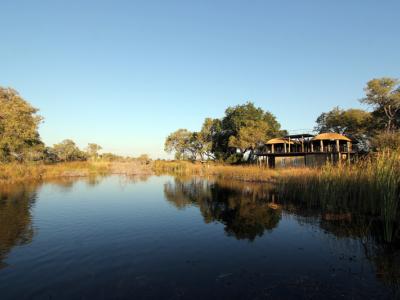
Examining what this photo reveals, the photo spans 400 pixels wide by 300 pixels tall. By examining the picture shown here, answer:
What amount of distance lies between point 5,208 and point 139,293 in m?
13.3

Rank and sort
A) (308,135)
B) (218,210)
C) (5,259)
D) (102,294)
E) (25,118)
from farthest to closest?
(308,135) → (25,118) → (218,210) → (5,259) → (102,294)

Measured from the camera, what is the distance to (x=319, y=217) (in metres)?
13.6

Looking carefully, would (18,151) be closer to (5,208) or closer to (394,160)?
(5,208)

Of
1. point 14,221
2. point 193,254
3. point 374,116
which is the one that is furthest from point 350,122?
point 14,221

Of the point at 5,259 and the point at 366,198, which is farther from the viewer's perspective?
the point at 366,198

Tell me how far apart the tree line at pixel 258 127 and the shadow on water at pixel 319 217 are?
3069 centimetres

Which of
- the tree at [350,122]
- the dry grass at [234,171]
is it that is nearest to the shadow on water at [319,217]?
the dry grass at [234,171]

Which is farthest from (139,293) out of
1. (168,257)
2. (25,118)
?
(25,118)

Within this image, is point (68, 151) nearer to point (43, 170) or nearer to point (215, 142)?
point (43, 170)

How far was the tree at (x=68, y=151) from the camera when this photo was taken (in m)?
64.7

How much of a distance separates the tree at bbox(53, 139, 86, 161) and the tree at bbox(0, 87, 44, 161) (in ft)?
85.1

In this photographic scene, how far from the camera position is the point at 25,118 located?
35.1 m

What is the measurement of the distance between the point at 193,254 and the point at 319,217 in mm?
8311

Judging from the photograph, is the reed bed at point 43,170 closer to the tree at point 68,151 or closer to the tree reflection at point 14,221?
the tree reflection at point 14,221
